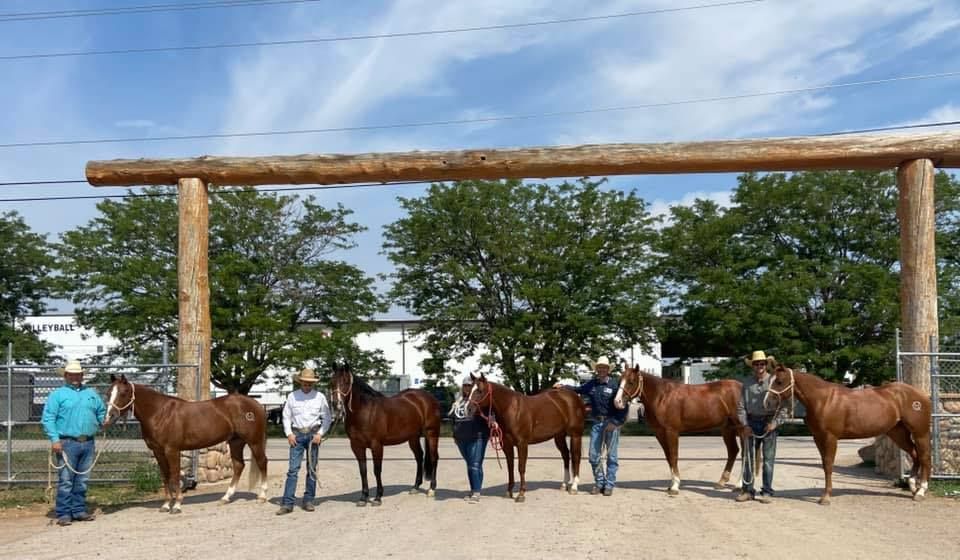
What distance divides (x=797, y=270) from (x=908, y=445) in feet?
51.6

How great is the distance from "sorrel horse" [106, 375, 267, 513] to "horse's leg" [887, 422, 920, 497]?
29.4ft

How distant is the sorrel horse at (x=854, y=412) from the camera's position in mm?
11836

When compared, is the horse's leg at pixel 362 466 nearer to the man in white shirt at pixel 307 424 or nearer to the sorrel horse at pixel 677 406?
the man in white shirt at pixel 307 424

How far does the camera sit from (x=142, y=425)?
11.8 m

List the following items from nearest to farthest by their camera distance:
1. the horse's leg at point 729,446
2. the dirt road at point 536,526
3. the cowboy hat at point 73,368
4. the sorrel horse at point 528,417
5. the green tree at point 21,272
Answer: the dirt road at point 536,526 < the cowboy hat at point 73,368 < the sorrel horse at point 528,417 < the horse's leg at point 729,446 < the green tree at point 21,272

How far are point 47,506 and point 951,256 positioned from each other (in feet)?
91.0

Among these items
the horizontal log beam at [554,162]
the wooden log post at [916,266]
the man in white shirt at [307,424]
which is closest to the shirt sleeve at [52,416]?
the man in white shirt at [307,424]

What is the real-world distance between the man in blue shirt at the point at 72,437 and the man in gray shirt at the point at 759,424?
A: 8.54m

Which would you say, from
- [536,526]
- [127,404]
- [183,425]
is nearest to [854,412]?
[536,526]

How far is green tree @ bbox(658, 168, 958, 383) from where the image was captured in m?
26.8

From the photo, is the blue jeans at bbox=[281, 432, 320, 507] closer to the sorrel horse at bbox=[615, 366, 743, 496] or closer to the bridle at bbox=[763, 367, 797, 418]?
the sorrel horse at bbox=[615, 366, 743, 496]

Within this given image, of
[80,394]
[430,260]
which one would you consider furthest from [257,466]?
[430,260]

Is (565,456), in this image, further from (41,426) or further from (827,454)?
(41,426)

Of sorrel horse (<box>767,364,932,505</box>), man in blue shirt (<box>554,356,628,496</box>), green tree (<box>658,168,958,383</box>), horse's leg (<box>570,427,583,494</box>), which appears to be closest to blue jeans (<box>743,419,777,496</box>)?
sorrel horse (<box>767,364,932,505</box>)
